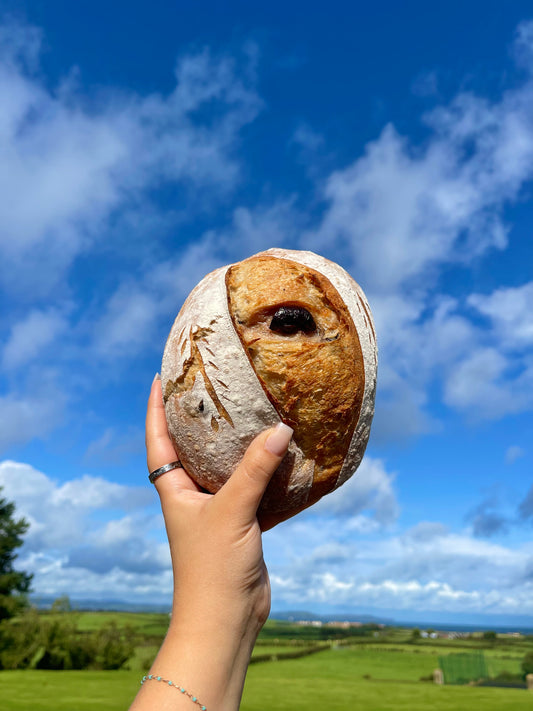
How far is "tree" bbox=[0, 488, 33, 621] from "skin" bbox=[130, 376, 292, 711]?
31.9 meters

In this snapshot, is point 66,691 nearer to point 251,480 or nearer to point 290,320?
point 251,480

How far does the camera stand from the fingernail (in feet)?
9.82

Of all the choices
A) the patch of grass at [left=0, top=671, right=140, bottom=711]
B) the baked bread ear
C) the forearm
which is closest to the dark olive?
the baked bread ear

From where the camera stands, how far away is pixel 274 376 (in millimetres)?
3303

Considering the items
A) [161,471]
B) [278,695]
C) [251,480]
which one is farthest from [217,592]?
[278,695]

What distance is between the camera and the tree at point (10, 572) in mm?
29531

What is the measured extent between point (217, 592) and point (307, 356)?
55.7 inches

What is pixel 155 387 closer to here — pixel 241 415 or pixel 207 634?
pixel 241 415

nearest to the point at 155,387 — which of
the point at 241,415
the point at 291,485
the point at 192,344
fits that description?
the point at 192,344

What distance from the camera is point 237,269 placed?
12.2 feet

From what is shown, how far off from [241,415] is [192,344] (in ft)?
1.90

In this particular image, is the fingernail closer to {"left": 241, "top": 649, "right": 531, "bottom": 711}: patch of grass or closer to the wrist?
the wrist

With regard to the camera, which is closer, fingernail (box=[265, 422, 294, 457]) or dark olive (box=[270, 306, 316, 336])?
fingernail (box=[265, 422, 294, 457])

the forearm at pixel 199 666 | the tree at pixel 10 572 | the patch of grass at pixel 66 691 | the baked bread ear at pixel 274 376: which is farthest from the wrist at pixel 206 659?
the tree at pixel 10 572
